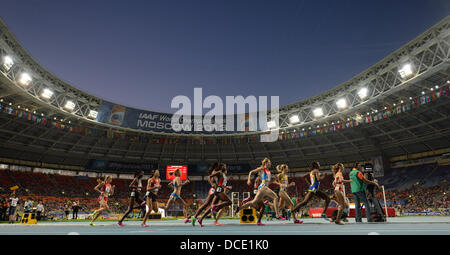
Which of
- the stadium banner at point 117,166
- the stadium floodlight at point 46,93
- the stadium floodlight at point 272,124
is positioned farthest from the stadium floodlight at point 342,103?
the stadium floodlight at point 46,93

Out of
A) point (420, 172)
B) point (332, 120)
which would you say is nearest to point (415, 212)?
point (420, 172)

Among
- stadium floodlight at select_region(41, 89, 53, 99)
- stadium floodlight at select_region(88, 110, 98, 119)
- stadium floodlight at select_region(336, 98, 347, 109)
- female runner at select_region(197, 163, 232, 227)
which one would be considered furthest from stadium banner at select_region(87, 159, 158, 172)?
female runner at select_region(197, 163, 232, 227)

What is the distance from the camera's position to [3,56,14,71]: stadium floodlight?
25141 millimetres

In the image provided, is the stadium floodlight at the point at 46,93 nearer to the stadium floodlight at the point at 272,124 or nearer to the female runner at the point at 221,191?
the female runner at the point at 221,191

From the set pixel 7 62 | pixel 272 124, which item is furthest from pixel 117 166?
pixel 272 124

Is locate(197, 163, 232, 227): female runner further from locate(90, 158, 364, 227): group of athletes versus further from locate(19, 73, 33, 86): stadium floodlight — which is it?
locate(19, 73, 33, 86): stadium floodlight

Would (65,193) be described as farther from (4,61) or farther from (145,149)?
(4,61)

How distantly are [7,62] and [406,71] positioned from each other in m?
41.1

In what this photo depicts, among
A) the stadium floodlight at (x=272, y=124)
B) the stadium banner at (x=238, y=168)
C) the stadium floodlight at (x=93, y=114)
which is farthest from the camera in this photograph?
the stadium banner at (x=238, y=168)

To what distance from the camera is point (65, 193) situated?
43.7 meters

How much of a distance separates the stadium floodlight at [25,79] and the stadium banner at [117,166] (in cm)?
2213

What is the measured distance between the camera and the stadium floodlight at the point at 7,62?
990 inches
